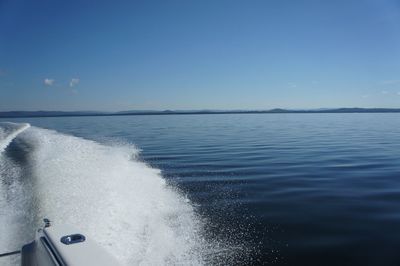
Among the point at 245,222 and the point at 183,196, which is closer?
the point at 245,222

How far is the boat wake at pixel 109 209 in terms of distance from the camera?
6.14 metres

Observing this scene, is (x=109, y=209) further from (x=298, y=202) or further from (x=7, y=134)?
(x=7, y=134)

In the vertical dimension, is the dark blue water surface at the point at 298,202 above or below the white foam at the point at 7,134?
below

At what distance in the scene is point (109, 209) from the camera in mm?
8133

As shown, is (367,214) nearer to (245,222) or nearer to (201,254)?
(245,222)

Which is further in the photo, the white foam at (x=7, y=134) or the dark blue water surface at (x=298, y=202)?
the white foam at (x=7, y=134)

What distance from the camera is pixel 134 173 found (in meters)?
12.9

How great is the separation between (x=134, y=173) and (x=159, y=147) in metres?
9.06

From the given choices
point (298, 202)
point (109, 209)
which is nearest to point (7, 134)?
point (109, 209)

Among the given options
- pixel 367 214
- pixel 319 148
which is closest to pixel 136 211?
pixel 367 214

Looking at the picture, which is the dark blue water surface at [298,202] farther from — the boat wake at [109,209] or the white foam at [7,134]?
the white foam at [7,134]

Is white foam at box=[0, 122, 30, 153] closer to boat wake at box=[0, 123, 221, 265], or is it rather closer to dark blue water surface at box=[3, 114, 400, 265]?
boat wake at box=[0, 123, 221, 265]

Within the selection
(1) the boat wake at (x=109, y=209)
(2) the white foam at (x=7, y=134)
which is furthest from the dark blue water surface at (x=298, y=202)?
(2) the white foam at (x=7, y=134)

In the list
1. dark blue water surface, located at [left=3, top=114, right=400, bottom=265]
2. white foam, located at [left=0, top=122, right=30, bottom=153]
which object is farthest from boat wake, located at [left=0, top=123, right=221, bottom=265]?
white foam, located at [left=0, top=122, right=30, bottom=153]
